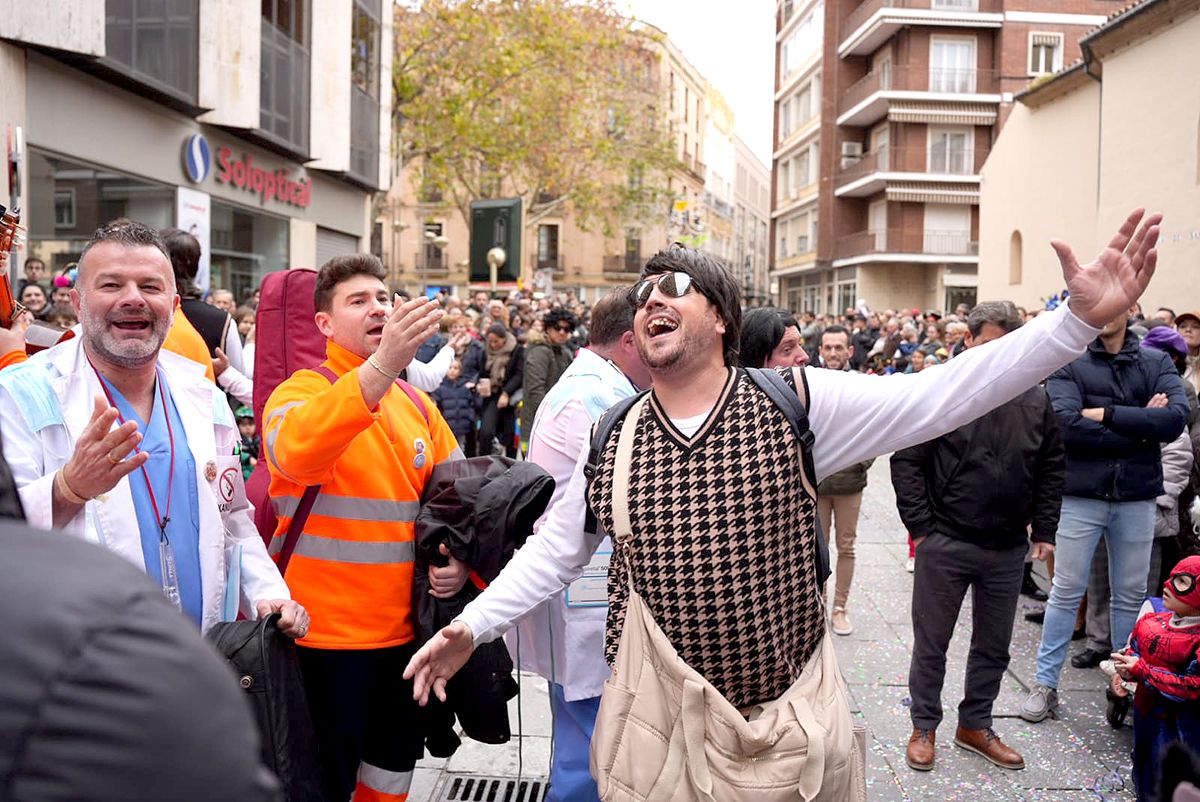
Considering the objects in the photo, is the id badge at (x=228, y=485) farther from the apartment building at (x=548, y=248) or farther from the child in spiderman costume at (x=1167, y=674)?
the apartment building at (x=548, y=248)

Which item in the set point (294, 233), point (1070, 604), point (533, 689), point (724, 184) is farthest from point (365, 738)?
point (724, 184)

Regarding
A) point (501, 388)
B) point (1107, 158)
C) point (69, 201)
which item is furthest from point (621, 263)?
point (69, 201)

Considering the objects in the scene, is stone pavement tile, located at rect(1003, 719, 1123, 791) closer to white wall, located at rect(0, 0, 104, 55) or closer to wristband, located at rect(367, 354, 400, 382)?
wristband, located at rect(367, 354, 400, 382)

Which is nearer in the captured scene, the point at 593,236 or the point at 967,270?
the point at 967,270

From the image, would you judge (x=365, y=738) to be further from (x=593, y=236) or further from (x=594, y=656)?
(x=593, y=236)

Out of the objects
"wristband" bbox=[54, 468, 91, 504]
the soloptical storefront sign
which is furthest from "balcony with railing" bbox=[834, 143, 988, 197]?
"wristband" bbox=[54, 468, 91, 504]

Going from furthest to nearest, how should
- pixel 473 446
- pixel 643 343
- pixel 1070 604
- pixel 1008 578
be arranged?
pixel 473 446, pixel 1070 604, pixel 1008 578, pixel 643 343

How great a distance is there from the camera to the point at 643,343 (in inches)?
109

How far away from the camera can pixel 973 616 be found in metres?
4.86

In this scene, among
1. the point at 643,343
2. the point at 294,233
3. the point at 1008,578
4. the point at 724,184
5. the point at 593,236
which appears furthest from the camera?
the point at 724,184

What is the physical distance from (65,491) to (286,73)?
1702 centimetres

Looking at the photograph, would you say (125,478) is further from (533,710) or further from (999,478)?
(999,478)

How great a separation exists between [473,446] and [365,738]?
30.6 feet

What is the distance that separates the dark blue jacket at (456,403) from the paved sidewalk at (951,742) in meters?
5.72
